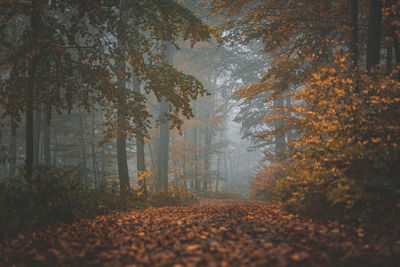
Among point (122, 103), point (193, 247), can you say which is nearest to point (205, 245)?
point (193, 247)

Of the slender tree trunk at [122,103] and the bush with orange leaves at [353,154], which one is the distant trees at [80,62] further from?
the bush with orange leaves at [353,154]

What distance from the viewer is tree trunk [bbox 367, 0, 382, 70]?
18.2 feet

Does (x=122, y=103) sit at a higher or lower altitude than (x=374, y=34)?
lower

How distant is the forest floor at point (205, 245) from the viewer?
247 centimetres

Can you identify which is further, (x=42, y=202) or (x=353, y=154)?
(x=42, y=202)

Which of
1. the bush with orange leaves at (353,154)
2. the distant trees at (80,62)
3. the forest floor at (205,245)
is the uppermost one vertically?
the distant trees at (80,62)

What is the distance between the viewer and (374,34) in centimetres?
565

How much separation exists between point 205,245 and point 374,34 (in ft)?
19.0

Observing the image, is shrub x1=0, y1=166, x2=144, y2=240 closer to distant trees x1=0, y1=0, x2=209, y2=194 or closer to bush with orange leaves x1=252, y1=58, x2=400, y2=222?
distant trees x1=0, y1=0, x2=209, y2=194

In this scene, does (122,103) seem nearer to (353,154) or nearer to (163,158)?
(353,154)

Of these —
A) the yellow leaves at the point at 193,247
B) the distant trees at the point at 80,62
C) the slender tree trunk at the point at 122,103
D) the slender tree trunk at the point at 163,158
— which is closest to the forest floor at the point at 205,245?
the yellow leaves at the point at 193,247

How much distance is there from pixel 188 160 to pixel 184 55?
24.3 ft

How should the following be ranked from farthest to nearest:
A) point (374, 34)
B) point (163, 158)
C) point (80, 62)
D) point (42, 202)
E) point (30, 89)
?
1. point (163, 158)
2. point (80, 62)
3. point (374, 34)
4. point (30, 89)
5. point (42, 202)

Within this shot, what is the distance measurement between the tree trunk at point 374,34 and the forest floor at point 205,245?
4.01m
